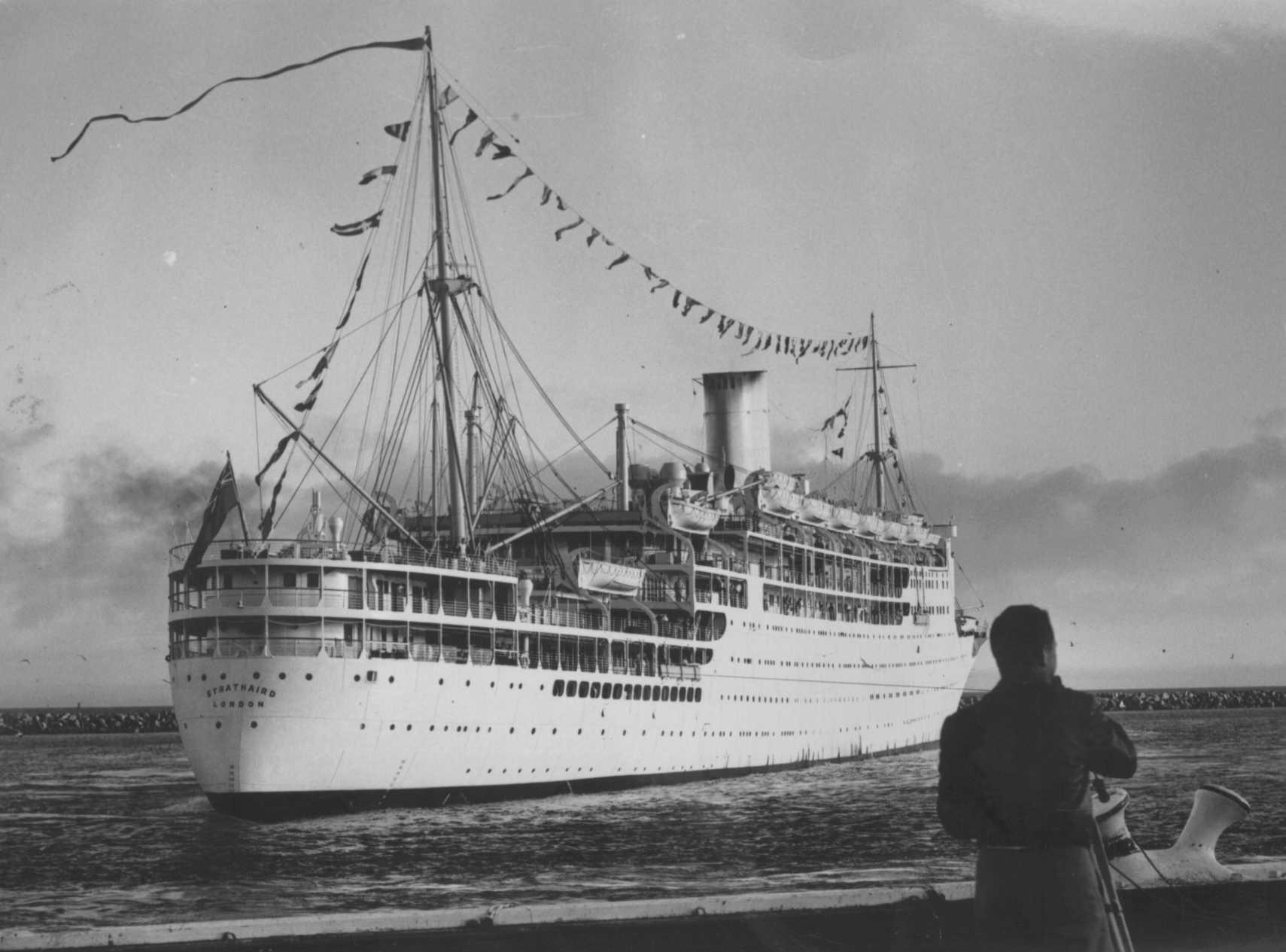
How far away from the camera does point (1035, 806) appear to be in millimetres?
5629

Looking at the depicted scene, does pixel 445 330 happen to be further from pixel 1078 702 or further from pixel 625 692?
pixel 1078 702

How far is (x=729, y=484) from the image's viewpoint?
64.1 metres

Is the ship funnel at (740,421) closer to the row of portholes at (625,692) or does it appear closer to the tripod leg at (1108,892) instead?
the row of portholes at (625,692)

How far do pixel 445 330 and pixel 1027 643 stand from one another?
41.8 meters

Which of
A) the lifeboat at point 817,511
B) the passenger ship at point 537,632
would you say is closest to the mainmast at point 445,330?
the passenger ship at point 537,632

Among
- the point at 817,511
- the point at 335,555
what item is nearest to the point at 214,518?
the point at 335,555

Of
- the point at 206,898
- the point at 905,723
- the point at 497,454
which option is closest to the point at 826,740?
the point at 905,723

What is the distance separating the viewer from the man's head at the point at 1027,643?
578cm

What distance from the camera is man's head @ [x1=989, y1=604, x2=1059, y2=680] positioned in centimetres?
578

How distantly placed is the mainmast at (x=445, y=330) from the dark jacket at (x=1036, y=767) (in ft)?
128

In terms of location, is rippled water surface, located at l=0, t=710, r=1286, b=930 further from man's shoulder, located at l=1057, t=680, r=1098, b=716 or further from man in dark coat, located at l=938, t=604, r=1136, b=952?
man's shoulder, located at l=1057, t=680, r=1098, b=716

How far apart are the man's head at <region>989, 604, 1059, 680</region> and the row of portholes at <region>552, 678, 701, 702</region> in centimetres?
3882

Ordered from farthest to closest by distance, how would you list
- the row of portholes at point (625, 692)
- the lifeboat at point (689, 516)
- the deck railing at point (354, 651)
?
1. the lifeboat at point (689, 516)
2. the row of portholes at point (625, 692)
3. the deck railing at point (354, 651)

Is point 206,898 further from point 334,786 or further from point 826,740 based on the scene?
point 826,740
